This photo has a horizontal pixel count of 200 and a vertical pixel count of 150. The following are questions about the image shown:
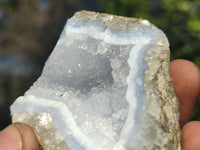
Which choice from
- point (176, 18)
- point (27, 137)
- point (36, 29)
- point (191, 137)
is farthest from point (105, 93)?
point (36, 29)

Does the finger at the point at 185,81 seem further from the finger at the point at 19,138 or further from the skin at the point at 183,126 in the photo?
the finger at the point at 19,138

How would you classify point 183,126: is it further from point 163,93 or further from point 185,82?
point 163,93

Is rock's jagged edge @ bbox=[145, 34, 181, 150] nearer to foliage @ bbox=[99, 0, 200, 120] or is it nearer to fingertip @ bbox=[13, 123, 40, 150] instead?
fingertip @ bbox=[13, 123, 40, 150]

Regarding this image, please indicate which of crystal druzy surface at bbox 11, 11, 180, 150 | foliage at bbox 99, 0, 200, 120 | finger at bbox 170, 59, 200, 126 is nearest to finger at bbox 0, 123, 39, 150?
crystal druzy surface at bbox 11, 11, 180, 150

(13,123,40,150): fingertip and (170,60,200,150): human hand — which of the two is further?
(170,60,200,150): human hand

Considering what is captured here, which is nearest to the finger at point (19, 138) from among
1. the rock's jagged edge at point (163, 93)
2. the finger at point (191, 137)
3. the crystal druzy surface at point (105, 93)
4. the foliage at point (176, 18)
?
the crystal druzy surface at point (105, 93)

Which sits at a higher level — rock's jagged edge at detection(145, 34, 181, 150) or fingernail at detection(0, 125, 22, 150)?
rock's jagged edge at detection(145, 34, 181, 150)

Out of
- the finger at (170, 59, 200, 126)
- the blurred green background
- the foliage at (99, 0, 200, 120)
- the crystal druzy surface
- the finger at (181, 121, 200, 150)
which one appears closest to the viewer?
the crystal druzy surface
